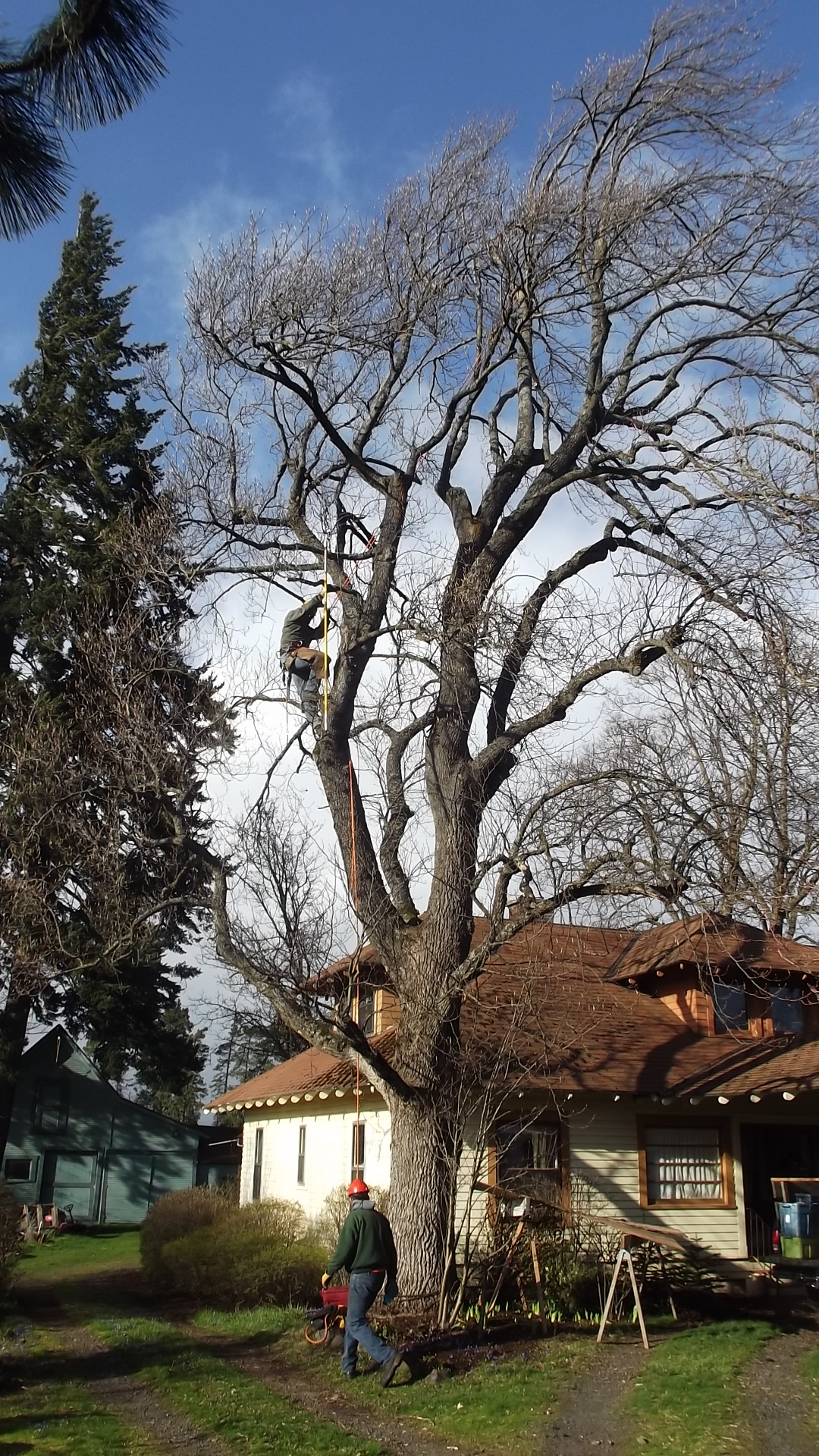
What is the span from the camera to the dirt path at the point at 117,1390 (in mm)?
8148

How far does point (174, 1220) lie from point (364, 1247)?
31.7 feet

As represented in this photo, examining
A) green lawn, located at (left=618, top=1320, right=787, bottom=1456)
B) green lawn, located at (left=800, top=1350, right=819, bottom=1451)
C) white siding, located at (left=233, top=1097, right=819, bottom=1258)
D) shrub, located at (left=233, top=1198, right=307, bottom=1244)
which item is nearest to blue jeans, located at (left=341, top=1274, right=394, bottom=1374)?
green lawn, located at (left=618, top=1320, right=787, bottom=1456)

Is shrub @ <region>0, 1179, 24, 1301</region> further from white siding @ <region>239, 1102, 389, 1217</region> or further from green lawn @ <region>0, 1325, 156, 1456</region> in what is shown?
white siding @ <region>239, 1102, 389, 1217</region>

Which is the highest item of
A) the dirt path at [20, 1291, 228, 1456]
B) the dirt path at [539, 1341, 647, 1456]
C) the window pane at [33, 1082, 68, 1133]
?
the window pane at [33, 1082, 68, 1133]

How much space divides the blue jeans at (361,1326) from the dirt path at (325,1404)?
25 cm

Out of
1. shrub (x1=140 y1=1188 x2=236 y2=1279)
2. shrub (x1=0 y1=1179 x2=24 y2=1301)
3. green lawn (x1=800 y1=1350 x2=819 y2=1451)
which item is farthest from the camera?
shrub (x1=140 y1=1188 x2=236 y2=1279)

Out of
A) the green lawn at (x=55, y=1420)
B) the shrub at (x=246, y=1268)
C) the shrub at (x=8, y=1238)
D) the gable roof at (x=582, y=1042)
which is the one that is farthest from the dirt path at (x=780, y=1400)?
the shrub at (x=8, y=1238)

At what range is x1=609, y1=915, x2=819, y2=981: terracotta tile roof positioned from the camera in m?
17.0

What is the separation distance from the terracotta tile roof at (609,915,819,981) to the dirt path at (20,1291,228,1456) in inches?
343

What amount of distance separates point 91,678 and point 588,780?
872 centimetres

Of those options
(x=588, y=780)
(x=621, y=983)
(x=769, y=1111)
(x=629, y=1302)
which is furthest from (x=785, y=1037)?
(x=588, y=780)

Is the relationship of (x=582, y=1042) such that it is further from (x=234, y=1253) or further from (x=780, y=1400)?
(x=780, y=1400)

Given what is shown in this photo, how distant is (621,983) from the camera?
67.3ft

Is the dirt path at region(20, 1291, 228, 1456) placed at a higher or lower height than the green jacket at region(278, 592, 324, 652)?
lower
